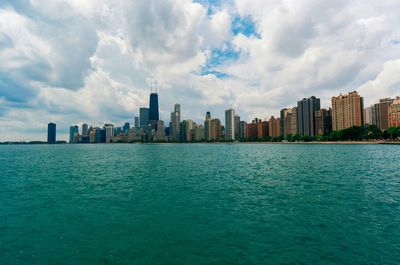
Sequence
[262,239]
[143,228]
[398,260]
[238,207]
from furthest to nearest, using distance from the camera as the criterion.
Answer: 1. [238,207]
2. [143,228]
3. [262,239]
4. [398,260]

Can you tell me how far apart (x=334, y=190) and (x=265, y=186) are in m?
9.62

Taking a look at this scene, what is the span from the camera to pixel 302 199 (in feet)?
93.3

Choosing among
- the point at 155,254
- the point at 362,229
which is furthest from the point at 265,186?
the point at 155,254

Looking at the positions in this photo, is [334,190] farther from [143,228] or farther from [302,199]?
[143,228]

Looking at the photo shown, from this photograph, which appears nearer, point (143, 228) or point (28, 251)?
point (28, 251)

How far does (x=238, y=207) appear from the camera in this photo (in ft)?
83.9

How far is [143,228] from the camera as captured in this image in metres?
20.3

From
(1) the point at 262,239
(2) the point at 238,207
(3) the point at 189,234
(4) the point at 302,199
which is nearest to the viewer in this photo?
(1) the point at 262,239

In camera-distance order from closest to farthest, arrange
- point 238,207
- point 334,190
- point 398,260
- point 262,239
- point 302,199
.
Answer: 1. point 398,260
2. point 262,239
3. point 238,207
4. point 302,199
5. point 334,190

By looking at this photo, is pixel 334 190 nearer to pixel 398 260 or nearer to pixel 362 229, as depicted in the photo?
pixel 362 229

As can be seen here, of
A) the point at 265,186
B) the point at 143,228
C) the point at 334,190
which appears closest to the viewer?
the point at 143,228

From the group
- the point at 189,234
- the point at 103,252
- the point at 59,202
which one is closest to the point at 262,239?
the point at 189,234

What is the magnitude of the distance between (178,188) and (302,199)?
18140 mm

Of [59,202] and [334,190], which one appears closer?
[59,202]
